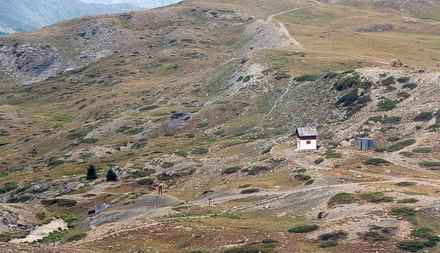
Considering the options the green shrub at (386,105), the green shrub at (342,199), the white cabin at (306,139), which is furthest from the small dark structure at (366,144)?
the green shrub at (342,199)

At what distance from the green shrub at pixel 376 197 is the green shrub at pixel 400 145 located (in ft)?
87.9

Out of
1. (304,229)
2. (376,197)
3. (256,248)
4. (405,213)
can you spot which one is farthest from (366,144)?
(256,248)

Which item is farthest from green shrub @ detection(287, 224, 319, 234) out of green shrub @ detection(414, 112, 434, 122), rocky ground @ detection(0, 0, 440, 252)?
green shrub @ detection(414, 112, 434, 122)

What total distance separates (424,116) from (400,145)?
1066cm

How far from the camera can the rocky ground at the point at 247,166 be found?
203ft

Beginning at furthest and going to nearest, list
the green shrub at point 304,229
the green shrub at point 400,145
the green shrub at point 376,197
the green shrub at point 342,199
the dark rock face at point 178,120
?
the dark rock face at point 178,120
the green shrub at point 400,145
the green shrub at point 342,199
the green shrub at point 376,197
the green shrub at point 304,229

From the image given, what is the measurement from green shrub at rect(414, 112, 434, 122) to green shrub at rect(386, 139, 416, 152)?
25.7 ft

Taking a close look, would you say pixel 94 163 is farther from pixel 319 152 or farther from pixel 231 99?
pixel 319 152

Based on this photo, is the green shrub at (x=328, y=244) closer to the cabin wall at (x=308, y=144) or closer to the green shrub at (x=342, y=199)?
the green shrub at (x=342, y=199)

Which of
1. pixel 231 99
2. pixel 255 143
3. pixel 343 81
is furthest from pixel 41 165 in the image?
pixel 343 81

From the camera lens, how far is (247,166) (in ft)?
325

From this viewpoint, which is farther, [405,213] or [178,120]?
[178,120]

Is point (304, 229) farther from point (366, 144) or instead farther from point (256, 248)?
point (366, 144)

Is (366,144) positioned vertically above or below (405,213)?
below
